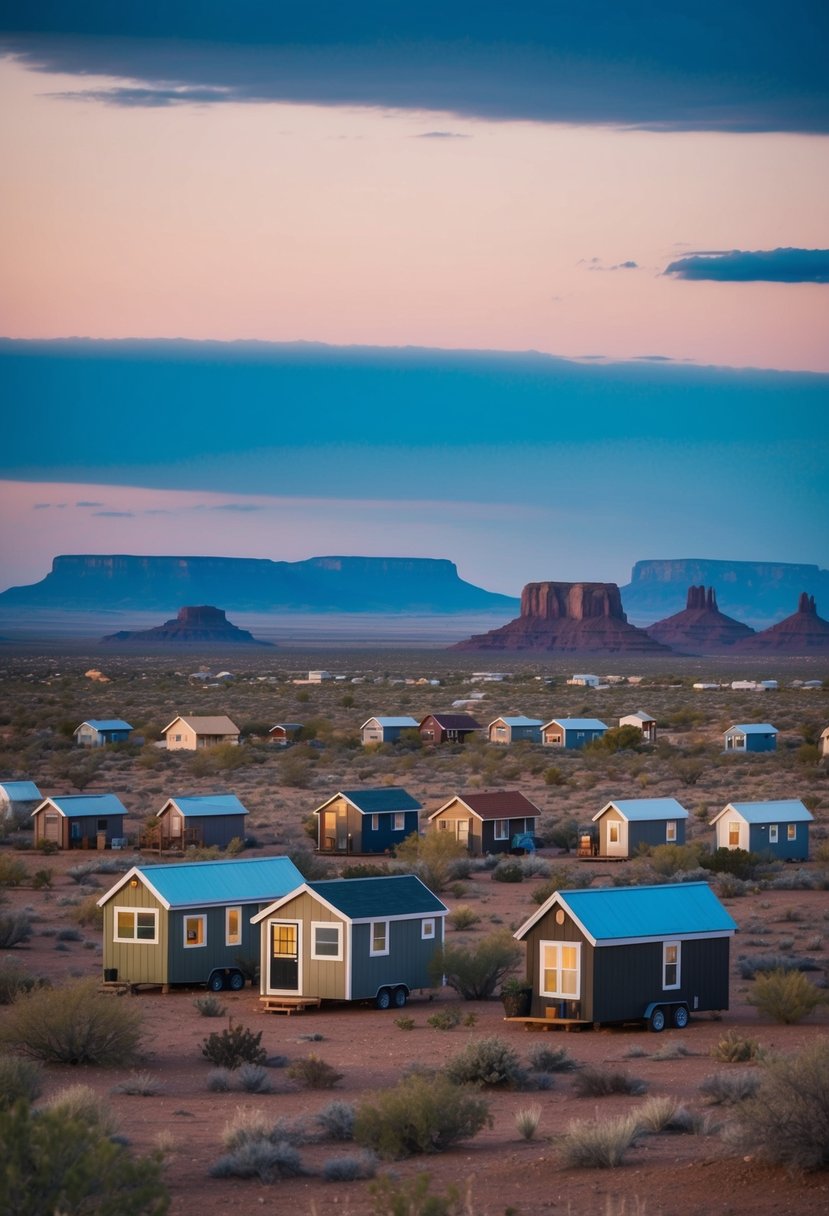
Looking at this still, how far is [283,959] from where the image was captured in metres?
29.2

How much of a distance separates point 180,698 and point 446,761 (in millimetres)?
51713

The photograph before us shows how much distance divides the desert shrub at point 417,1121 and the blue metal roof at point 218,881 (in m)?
12.3

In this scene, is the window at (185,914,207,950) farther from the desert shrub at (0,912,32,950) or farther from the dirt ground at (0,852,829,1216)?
the desert shrub at (0,912,32,950)

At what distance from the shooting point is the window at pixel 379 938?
2891 cm

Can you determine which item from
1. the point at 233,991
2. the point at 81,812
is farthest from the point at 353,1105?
the point at 81,812

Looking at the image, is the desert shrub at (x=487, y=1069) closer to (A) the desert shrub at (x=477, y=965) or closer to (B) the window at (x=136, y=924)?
(A) the desert shrub at (x=477, y=965)

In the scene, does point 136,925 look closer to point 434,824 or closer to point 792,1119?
point 792,1119

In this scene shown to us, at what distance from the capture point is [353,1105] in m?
20.5

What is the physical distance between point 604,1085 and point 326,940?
26.6 feet

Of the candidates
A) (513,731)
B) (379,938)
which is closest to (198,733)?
(513,731)

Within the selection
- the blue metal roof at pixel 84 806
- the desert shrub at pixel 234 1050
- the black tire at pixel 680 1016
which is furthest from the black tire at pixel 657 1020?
the blue metal roof at pixel 84 806

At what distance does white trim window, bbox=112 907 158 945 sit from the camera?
30.3 meters

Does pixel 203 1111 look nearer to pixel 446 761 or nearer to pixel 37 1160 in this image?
pixel 37 1160


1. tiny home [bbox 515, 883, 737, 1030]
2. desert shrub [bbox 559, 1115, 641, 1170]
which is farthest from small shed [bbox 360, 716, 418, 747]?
desert shrub [bbox 559, 1115, 641, 1170]
